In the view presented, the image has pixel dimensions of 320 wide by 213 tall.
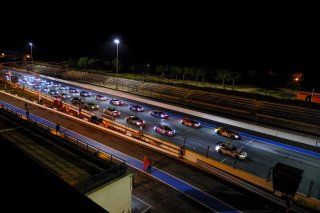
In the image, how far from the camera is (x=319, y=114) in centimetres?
3141

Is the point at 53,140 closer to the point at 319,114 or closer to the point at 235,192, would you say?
the point at 235,192

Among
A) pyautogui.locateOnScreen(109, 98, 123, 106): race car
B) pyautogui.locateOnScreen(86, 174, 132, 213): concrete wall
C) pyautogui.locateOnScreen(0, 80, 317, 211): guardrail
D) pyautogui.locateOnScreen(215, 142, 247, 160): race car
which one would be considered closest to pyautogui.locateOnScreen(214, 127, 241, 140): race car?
pyautogui.locateOnScreen(215, 142, 247, 160): race car

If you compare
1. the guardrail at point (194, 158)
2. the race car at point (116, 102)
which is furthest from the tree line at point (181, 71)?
the guardrail at point (194, 158)

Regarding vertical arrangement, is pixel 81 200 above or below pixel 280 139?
above

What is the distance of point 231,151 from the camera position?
25219mm

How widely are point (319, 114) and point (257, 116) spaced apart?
710cm

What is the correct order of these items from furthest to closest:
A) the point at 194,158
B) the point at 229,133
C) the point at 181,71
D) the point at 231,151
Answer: the point at 181,71, the point at 229,133, the point at 231,151, the point at 194,158

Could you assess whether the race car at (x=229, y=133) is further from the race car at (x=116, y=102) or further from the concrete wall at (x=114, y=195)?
the concrete wall at (x=114, y=195)

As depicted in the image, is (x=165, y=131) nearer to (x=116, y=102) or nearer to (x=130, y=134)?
(x=130, y=134)

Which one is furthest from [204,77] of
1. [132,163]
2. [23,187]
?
[23,187]

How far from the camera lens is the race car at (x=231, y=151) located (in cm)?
2486

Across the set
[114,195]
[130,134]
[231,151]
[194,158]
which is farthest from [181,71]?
[114,195]

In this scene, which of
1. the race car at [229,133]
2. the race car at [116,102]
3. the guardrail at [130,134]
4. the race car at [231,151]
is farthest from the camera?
the race car at [116,102]

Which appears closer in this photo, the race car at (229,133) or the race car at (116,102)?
the race car at (229,133)
